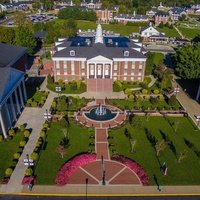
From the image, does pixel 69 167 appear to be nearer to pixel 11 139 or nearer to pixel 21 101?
pixel 11 139

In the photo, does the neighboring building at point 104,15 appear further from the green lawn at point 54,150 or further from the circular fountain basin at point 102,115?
the green lawn at point 54,150

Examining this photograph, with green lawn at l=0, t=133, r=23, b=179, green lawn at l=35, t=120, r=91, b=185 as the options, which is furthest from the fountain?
green lawn at l=0, t=133, r=23, b=179

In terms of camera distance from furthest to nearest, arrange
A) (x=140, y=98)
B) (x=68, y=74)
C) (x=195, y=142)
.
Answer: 1. (x=68, y=74)
2. (x=140, y=98)
3. (x=195, y=142)

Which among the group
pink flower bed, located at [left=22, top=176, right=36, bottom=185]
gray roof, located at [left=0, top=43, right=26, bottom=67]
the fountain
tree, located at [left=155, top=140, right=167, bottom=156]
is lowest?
pink flower bed, located at [left=22, top=176, right=36, bottom=185]

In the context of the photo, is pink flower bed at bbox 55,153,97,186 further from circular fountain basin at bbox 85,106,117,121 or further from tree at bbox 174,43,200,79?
tree at bbox 174,43,200,79

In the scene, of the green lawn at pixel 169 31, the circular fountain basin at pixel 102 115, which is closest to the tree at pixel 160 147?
the circular fountain basin at pixel 102 115

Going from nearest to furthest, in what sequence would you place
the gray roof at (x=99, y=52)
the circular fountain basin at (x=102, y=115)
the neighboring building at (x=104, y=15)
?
the circular fountain basin at (x=102, y=115) → the gray roof at (x=99, y=52) → the neighboring building at (x=104, y=15)

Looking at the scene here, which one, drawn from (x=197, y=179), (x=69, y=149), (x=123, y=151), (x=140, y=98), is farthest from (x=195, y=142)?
(x=69, y=149)
